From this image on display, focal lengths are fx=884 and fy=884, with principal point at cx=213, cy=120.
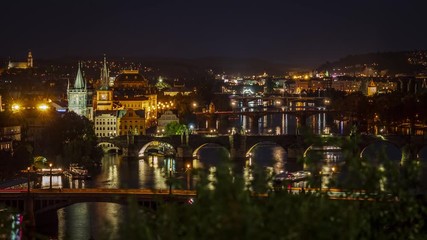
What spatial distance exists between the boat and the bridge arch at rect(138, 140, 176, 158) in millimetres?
5708

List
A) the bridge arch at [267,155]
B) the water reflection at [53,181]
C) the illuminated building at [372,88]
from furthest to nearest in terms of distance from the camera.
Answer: the illuminated building at [372,88] → the bridge arch at [267,155] → the water reflection at [53,181]

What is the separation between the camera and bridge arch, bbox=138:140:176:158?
114 ft

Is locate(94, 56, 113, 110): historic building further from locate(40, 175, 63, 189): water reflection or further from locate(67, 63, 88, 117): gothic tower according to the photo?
locate(40, 175, 63, 189): water reflection

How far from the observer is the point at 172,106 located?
183 feet

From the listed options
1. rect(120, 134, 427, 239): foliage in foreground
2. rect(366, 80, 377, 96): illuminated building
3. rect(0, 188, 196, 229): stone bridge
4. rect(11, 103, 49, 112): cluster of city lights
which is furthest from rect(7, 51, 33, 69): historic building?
rect(120, 134, 427, 239): foliage in foreground

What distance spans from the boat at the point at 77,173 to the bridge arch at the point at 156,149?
5.71 m

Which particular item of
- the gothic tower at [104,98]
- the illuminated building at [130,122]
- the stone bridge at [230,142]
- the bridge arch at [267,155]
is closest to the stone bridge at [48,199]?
the bridge arch at [267,155]

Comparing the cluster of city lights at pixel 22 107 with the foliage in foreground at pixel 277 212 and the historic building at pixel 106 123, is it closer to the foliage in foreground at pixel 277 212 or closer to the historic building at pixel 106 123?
the historic building at pixel 106 123

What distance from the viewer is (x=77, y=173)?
89.8 feet

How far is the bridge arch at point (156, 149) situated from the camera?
34684 mm

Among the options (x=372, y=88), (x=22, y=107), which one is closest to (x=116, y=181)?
(x=22, y=107)

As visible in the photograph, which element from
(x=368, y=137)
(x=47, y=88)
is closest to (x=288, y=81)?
(x=47, y=88)

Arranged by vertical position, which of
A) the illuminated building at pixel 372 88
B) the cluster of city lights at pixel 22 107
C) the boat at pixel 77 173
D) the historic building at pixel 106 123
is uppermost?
the illuminated building at pixel 372 88

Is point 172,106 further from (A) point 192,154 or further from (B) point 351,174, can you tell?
(B) point 351,174
